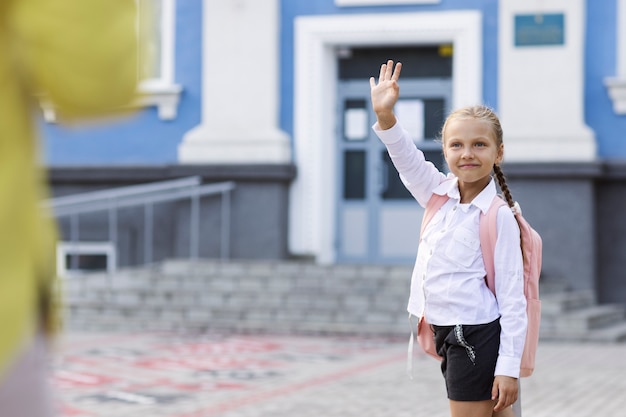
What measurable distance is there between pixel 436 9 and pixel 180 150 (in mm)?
3794

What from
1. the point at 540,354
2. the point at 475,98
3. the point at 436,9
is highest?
the point at 436,9

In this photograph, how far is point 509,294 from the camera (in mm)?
3604

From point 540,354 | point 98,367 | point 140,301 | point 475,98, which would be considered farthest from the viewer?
point 475,98

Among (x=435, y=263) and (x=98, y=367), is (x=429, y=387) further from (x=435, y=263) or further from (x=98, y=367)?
(x=435, y=263)

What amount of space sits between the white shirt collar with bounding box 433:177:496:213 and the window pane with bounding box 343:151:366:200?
12.6 m

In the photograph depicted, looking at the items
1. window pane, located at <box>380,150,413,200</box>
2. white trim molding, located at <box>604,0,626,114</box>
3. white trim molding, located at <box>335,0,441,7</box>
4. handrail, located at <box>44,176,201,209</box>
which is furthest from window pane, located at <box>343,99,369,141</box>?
white trim molding, located at <box>604,0,626,114</box>

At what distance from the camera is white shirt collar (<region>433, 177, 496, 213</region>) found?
12.2 feet

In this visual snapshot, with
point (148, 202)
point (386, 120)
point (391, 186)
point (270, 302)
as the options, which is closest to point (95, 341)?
point (270, 302)

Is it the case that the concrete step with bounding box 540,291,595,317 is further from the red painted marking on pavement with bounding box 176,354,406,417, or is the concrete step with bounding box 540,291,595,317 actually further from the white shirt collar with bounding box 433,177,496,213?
the white shirt collar with bounding box 433,177,496,213

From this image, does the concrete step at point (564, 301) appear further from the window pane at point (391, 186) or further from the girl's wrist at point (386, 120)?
the girl's wrist at point (386, 120)

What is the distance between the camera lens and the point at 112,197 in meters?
16.1

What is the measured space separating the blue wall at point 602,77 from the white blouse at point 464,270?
474 inches

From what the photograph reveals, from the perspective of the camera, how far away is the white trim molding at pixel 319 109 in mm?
16000

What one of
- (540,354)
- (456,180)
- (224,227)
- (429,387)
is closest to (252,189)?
(224,227)
